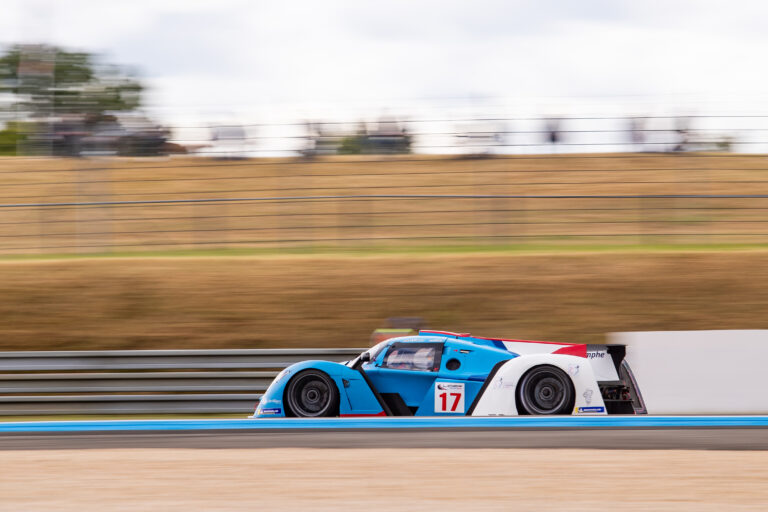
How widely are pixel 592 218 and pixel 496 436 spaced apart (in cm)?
916

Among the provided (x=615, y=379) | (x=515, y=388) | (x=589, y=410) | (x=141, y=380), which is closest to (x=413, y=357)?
(x=515, y=388)

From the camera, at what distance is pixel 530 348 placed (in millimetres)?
8336

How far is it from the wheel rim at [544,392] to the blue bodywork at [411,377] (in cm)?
33

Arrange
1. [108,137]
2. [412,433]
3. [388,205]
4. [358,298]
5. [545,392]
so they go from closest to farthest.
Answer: [412,433], [545,392], [358,298], [388,205], [108,137]

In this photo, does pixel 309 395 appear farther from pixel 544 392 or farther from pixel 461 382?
pixel 544 392

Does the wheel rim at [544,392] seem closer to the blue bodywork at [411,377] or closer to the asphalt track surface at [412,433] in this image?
the asphalt track surface at [412,433]

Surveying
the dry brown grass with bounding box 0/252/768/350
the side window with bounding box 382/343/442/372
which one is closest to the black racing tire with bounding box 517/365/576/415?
the side window with bounding box 382/343/442/372

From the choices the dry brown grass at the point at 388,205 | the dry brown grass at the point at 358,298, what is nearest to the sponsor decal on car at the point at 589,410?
the dry brown grass at the point at 358,298

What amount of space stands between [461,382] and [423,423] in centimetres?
49

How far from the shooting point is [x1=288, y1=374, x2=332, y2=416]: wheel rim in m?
8.34
